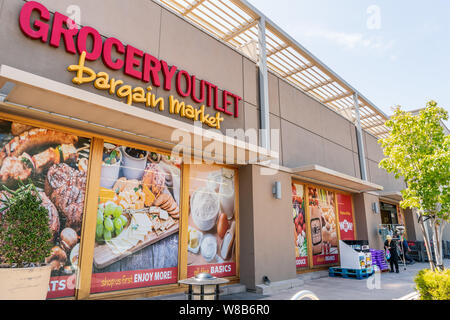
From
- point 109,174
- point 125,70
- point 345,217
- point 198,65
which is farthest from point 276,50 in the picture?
point 109,174

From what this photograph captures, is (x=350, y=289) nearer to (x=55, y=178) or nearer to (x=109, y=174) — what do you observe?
(x=109, y=174)

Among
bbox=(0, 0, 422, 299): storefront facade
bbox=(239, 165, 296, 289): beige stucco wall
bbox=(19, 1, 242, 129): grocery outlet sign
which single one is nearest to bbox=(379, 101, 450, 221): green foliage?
bbox=(0, 0, 422, 299): storefront facade

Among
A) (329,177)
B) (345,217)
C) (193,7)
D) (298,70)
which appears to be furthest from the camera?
(345,217)

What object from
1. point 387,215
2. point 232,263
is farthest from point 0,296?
point 387,215

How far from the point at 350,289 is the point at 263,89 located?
6467 mm

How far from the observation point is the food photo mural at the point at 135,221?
591 centimetres

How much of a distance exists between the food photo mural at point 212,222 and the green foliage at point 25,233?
360 cm

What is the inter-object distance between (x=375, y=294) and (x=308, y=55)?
336 inches

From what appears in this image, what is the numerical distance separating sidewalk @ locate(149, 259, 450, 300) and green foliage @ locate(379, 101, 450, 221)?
8.14 ft

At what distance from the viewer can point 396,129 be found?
306 inches

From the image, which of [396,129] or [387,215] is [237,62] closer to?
[396,129]

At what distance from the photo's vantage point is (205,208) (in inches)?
309

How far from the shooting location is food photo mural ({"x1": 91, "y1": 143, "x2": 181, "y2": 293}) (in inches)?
233

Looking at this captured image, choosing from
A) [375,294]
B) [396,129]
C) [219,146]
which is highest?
[396,129]
